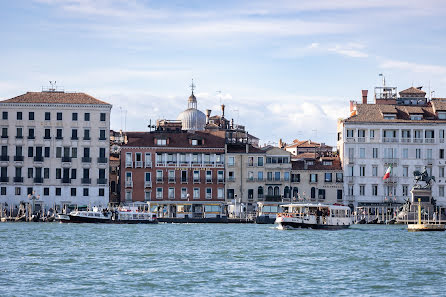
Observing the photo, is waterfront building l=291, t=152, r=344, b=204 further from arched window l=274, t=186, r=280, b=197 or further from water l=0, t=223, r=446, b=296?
water l=0, t=223, r=446, b=296

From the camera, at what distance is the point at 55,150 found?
89.4m

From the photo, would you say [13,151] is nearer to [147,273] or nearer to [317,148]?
[317,148]

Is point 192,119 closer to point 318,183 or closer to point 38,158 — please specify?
point 318,183

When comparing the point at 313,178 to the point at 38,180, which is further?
the point at 313,178

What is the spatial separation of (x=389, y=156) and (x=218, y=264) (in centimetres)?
5205

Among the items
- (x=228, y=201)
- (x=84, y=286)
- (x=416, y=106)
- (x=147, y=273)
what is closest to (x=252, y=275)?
(x=147, y=273)

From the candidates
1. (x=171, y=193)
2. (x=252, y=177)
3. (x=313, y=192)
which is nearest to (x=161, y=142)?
(x=171, y=193)

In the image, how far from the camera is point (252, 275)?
3825cm

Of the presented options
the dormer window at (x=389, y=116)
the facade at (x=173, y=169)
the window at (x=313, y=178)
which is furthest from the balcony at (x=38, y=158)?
the dormer window at (x=389, y=116)

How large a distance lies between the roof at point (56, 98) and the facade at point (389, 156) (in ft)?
74.5

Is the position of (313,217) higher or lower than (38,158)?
lower

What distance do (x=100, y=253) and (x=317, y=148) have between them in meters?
63.2

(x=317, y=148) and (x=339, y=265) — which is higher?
(x=317, y=148)

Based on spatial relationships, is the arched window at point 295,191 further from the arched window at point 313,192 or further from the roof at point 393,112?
the roof at point 393,112
